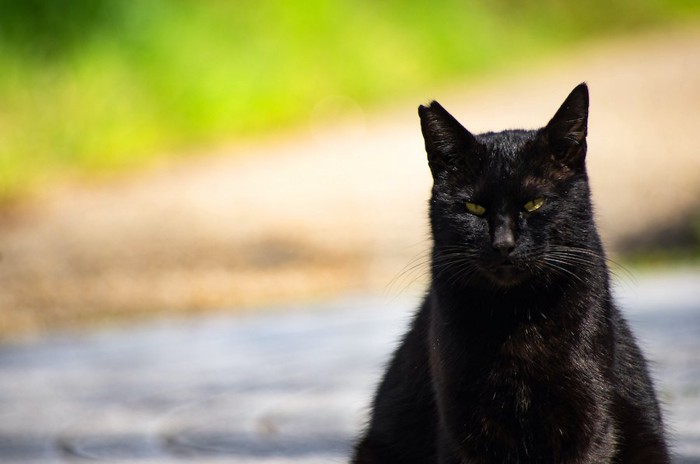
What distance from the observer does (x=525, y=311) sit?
3.11 metres

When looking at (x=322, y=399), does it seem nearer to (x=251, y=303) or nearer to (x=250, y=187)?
(x=251, y=303)

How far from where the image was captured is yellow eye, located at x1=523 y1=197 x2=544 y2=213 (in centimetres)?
304

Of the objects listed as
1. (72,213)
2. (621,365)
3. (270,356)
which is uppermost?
(72,213)

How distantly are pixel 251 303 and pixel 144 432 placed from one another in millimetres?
3221

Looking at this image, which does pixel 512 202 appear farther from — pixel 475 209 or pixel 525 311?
pixel 525 311

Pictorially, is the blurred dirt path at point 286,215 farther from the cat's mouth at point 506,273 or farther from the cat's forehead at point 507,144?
the cat's mouth at point 506,273

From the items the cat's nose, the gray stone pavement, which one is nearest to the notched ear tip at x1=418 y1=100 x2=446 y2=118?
the cat's nose

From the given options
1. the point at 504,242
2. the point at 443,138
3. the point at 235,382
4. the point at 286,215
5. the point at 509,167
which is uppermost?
the point at 286,215

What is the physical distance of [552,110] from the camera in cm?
1364

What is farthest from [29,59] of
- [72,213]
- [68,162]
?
[72,213]

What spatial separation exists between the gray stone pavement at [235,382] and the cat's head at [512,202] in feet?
2.20

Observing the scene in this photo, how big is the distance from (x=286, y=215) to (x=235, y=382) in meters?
4.38

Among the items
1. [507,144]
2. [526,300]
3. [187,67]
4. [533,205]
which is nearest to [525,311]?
[526,300]

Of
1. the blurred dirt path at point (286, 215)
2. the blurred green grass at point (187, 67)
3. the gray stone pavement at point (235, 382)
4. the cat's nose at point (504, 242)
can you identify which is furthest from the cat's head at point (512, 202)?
the blurred green grass at point (187, 67)
